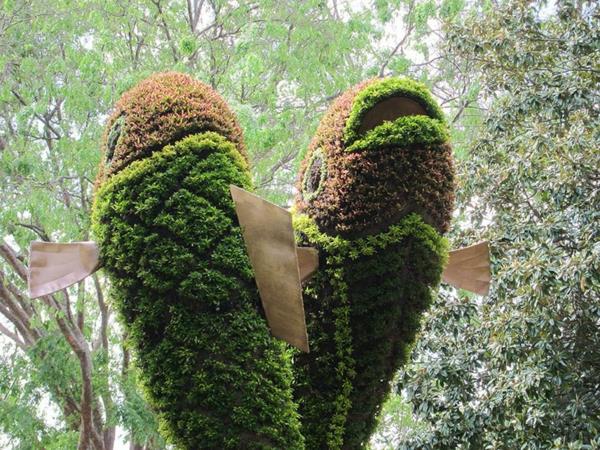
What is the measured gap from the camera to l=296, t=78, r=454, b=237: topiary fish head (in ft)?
12.4

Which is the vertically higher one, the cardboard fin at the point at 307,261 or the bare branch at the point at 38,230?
the cardboard fin at the point at 307,261

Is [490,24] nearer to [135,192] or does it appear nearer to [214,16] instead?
[214,16]

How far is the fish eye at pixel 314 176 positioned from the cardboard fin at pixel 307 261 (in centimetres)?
32

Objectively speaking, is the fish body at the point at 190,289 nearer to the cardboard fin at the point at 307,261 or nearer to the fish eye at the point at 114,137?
the fish eye at the point at 114,137

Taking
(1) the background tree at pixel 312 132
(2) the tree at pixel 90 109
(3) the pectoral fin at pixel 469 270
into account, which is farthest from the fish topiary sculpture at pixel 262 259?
(2) the tree at pixel 90 109

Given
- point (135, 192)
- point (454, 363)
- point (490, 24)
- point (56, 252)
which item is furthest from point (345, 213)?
point (490, 24)

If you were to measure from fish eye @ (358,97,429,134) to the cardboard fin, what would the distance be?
592mm

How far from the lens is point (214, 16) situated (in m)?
9.30

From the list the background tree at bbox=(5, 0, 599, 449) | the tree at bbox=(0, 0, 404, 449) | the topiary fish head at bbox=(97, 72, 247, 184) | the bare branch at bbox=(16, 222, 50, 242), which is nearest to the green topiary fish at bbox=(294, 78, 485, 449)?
the topiary fish head at bbox=(97, 72, 247, 184)

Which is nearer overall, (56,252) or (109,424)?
(56,252)

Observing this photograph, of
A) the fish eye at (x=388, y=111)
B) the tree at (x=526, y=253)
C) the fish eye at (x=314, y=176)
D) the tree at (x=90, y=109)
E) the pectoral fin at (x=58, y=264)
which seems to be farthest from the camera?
the tree at (x=90, y=109)

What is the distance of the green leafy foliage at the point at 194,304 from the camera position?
10.9 ft

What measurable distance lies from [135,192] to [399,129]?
1.18m

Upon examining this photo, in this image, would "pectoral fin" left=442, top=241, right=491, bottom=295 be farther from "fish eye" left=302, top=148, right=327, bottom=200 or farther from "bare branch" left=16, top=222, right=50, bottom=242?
"bare branch" left=16, top=222, right=50, bottom=242
